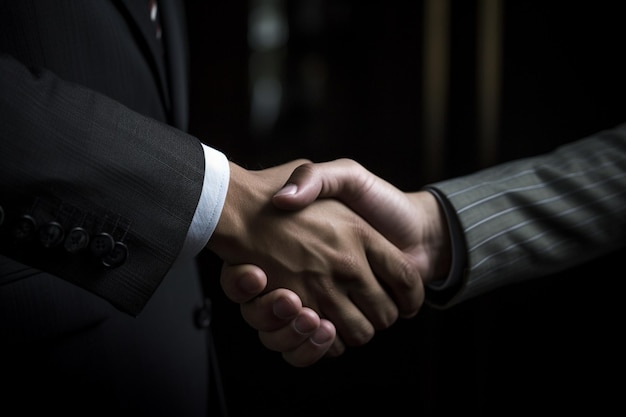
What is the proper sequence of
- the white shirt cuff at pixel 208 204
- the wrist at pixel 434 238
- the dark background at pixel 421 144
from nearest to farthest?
1. the white shirt cuff at pixel 208 204
2. the wrist at pixel 434 238
3. the dark background at pixel 421 144

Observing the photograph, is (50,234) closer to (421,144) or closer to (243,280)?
(243,280)

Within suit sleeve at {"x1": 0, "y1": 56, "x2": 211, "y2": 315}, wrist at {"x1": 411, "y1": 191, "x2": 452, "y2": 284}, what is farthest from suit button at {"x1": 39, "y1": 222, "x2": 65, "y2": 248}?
wrist at {"x1": 411, "y1": 191, "x2": 452, "y2": 284}

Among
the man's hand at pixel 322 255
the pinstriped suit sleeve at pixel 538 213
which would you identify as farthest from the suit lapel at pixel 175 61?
the pinstriped suit sleeve at pixel 538 213

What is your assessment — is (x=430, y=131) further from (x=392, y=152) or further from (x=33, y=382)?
(x=33, y=382)

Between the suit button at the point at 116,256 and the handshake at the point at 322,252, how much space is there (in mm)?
122

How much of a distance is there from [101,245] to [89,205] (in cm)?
3

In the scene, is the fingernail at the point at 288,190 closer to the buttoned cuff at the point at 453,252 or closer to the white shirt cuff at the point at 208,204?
the white shirt cuff at the point at 208,204

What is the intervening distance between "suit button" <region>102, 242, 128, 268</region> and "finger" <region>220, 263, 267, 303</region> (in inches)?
6.5

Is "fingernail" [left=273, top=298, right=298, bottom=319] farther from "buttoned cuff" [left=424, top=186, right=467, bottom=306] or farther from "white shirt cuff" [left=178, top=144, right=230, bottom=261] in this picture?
"buttoned cuff" [left=424, top=186, right=467, bottom=306]

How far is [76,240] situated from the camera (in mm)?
456

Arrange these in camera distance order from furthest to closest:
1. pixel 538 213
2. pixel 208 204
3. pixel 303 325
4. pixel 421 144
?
pixel 421 144, pixel 538 213, pixel 303 325, pixel 208 204

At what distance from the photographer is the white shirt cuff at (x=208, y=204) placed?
536 mm

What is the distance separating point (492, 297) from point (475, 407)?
1.01 feet

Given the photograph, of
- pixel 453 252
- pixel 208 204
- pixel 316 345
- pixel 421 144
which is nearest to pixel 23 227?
pixel 208 204
